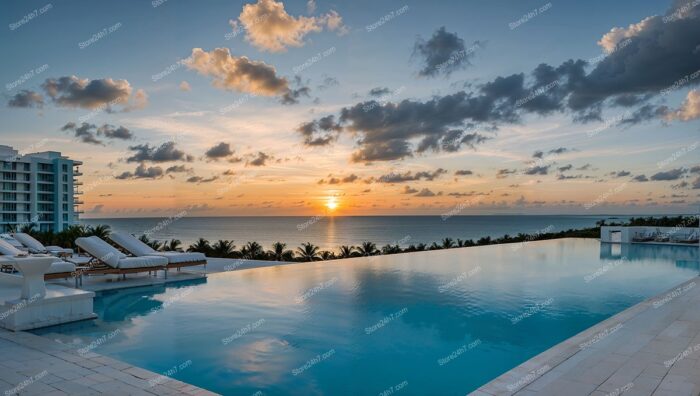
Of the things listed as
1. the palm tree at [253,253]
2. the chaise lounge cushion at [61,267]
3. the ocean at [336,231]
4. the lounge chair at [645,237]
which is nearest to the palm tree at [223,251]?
the palm tree at [253,253]

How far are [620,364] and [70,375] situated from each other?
17.5ft

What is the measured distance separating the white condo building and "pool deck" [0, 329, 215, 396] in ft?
168

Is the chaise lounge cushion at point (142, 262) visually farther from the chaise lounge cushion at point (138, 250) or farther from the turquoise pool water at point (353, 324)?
the turquoise pool water at point (353, 324)

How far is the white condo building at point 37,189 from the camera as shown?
49281mm

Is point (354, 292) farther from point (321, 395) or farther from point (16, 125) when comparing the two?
point (16, 125)

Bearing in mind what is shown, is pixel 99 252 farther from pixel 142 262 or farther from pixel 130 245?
pixel 130 245

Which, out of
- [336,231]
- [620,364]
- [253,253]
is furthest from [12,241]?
[336,231]

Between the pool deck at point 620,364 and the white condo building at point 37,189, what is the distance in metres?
54.1

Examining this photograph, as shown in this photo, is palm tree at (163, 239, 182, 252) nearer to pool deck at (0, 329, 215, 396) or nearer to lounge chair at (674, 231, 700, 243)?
pool deck at (0, 329, 215, 396)

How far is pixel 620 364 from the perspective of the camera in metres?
4.73

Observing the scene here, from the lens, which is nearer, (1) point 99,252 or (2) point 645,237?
(1) point 99,252

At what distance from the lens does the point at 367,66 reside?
1623 centimetres

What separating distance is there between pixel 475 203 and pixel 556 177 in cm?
499

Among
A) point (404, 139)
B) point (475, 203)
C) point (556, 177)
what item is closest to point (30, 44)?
point (404, 139)
